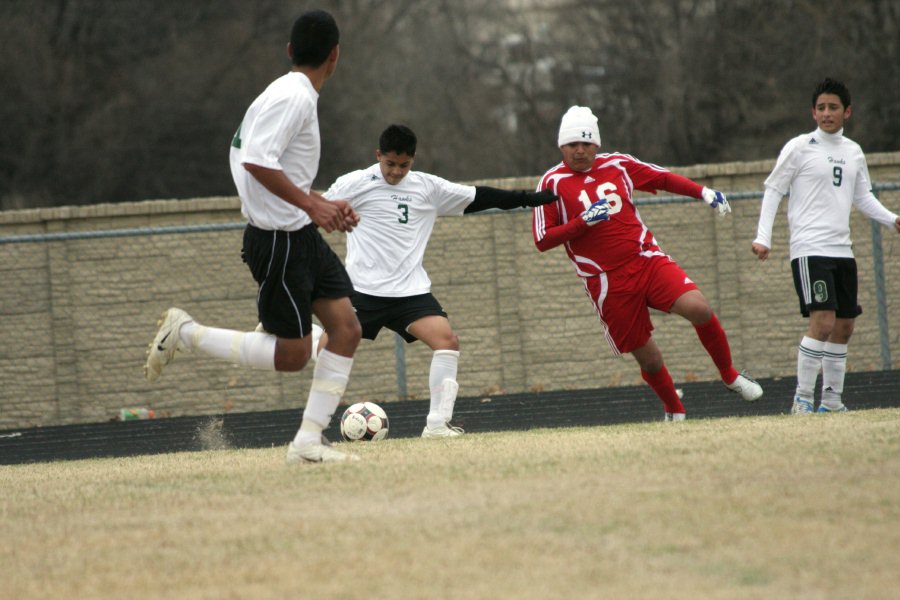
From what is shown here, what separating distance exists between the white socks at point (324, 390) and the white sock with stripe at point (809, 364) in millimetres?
3937

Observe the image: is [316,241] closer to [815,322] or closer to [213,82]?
[815,322]

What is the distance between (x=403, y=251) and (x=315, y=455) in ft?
8.59

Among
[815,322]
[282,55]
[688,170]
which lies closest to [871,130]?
[688,170]

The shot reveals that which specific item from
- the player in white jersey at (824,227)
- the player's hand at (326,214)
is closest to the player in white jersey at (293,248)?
the player's hand at (326,214)

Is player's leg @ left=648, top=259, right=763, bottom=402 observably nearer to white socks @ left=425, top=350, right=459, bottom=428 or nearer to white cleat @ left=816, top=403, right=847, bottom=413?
white cleat @ left=816, top=403, right=847, bottom=413

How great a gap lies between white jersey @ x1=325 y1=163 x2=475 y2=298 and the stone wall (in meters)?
5.26

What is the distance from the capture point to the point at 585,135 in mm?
8312

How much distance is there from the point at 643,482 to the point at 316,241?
2.01 metres

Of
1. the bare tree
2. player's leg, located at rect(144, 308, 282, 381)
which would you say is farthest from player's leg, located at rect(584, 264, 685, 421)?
the bare tree

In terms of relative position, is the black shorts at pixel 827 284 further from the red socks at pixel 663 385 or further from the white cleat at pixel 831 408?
the red socks at pixel 663 385

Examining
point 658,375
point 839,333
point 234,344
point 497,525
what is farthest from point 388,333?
point 497,525

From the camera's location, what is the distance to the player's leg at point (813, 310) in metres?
8.53

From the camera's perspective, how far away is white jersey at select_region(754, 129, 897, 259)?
28.2ft

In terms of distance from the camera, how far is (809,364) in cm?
878
